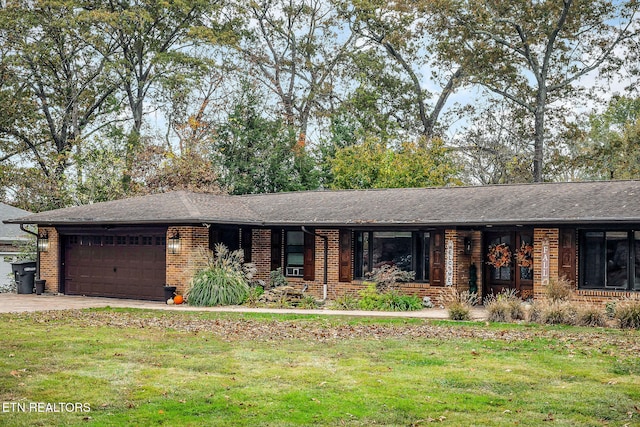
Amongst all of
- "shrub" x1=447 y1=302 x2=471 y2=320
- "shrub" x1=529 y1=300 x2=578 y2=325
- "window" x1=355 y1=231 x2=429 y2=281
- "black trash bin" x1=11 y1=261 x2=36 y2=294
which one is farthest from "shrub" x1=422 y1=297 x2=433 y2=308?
"black trash bin" x1=11 y1=261 x2=36 y2=294

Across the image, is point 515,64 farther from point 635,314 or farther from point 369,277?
point 635,314

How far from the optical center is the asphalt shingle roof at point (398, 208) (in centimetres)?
1870

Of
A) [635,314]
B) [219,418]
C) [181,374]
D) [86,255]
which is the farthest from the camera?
[86,255]

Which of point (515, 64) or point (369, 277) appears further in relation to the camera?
point (515, 64)

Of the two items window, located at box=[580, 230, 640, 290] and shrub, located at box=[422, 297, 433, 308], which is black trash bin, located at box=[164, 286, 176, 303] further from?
window, located at box=[580, 230, 640, 290]

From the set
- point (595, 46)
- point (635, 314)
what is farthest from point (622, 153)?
point (635, 314)

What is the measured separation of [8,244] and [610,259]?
21.4 metres

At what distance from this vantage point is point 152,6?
36094 millimetres

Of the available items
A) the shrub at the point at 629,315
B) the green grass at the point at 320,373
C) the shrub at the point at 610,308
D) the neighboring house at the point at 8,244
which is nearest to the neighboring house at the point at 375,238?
the shrub at the point at 610,308

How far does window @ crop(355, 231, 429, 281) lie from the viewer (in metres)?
20.7

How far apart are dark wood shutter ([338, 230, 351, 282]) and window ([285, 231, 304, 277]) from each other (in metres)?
1.64

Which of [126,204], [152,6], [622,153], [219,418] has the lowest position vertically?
[219,418]

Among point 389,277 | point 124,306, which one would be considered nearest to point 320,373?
point 389,277

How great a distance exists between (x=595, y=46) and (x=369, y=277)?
1955cm
